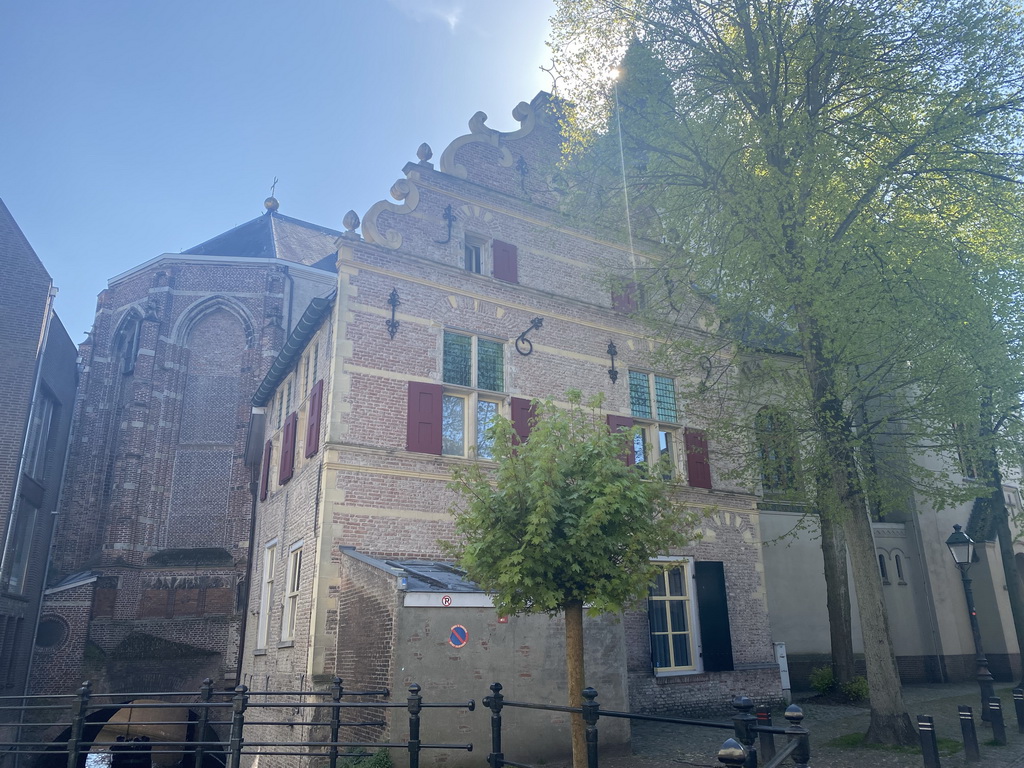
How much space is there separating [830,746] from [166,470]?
82.2 feet

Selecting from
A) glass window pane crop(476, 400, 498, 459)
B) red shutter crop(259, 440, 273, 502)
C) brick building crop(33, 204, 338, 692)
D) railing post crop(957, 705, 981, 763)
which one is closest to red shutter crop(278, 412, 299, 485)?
red shutter crop(259, 440, 273, 502)

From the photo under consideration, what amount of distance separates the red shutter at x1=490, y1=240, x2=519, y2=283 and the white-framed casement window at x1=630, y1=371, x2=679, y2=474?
351cm

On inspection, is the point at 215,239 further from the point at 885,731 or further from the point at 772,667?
the point at 885,731

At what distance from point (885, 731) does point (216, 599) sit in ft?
73.1

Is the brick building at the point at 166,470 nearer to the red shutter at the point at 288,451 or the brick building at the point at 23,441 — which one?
the brick building at the point at 23,441

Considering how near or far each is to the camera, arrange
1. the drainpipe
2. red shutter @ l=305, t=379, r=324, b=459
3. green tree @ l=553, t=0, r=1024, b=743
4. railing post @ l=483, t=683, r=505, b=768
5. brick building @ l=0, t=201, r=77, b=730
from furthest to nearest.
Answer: brick building @ l=0, t=201, r=77, b=730 → the drainpipe → red shutter @ l=305, t=379, r=324, b=459 → green tree @ l=553, t=0, r=1024, b=743 → railing post @ l=483, t=683, r=505, b=768

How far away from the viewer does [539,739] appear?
1018 cm

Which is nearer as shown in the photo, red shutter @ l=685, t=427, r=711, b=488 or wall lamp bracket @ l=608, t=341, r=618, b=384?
wall lamp bracket @ l=608, t=341, r=618, b=384

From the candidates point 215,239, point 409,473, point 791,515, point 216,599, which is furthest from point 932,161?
point 215,239

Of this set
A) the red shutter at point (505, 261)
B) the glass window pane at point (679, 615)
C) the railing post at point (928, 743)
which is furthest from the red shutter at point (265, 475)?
the railing post at point (928, 743)

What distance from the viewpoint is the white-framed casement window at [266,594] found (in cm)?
1577

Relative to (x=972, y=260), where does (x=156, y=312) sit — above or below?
above

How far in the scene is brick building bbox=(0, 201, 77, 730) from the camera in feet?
70.0

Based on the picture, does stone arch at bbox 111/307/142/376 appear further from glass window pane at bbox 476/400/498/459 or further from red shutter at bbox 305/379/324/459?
glass window pane at bbox 476/400/498/459
